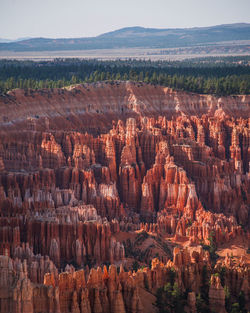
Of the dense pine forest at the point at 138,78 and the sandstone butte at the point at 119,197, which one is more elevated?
the dense pine forest at the point at 138,78

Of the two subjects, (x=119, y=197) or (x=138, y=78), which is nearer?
(x=119, y=197)

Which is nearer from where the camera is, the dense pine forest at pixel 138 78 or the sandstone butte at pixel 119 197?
the sandstone butte at pixel 119 197

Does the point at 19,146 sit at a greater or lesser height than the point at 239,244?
greater

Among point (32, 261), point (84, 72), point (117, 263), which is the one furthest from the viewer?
point (84, 72)

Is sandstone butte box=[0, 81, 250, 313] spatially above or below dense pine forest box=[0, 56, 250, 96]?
below

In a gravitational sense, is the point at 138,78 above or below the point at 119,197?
above

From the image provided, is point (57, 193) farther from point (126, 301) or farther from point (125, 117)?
point (125, 117)

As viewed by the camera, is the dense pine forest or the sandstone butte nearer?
the sandstone butte

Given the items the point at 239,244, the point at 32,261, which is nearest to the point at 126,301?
the point at 32,261
